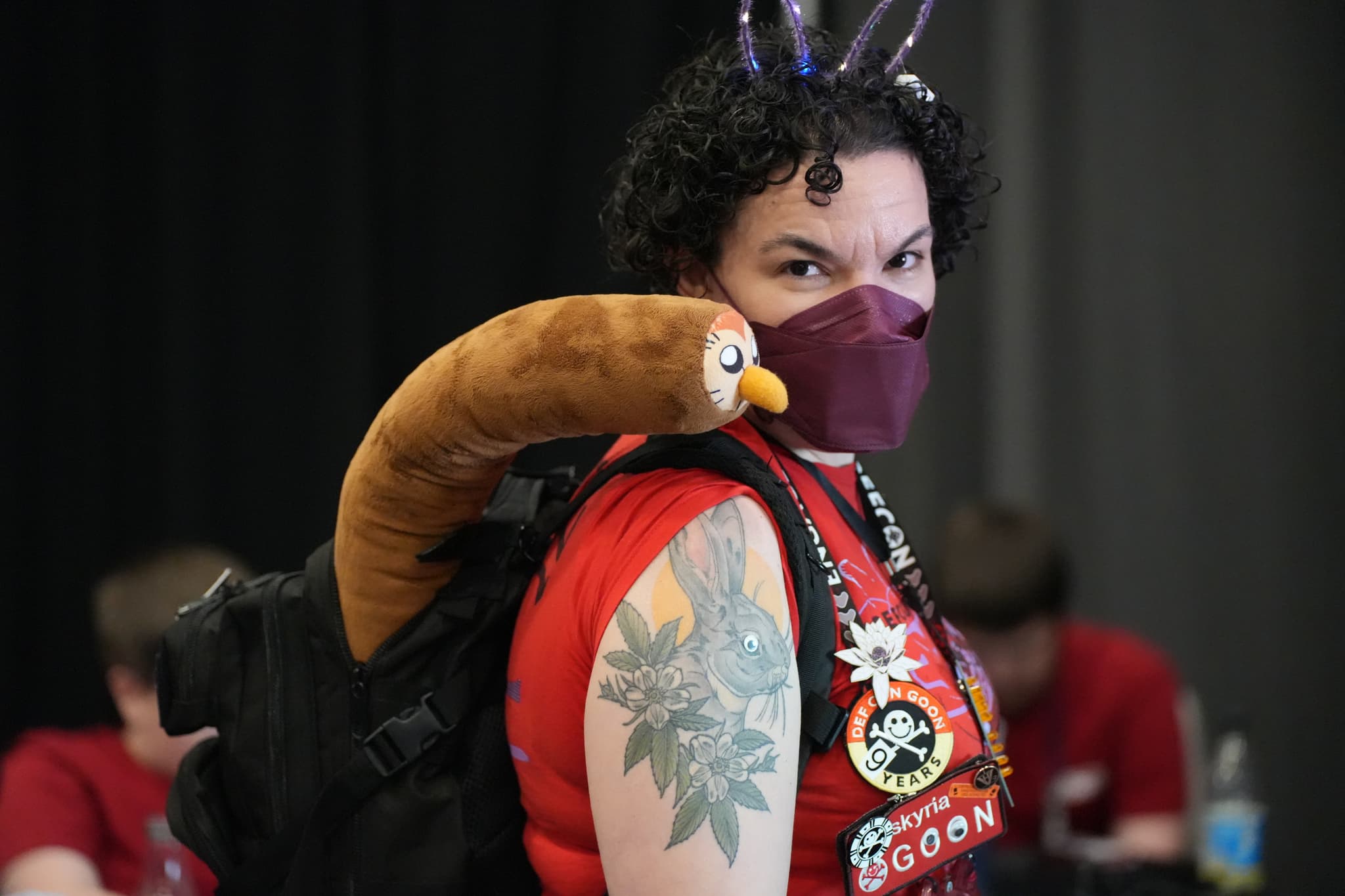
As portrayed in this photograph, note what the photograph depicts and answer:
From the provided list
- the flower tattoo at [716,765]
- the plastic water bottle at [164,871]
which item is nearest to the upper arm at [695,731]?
the flower tattoo at [716,765]

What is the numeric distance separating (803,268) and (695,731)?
46cm

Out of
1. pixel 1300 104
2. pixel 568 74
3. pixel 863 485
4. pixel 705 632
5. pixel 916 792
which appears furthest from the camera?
pixel 1300 104

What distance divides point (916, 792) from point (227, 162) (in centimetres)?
202

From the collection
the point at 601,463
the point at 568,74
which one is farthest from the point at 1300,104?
the point at 601,463

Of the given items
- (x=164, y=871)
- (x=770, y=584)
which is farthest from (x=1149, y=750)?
(x=770, y=584)

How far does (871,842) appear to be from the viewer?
3.72ft

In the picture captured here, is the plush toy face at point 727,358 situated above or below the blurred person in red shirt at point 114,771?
above

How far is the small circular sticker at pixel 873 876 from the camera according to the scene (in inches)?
44.7

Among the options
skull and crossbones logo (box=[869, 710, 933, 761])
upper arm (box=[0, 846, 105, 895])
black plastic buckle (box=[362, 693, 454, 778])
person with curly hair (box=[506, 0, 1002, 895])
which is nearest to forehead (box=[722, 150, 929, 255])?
person with curly hair (box=[506, 0, 1002, 895])

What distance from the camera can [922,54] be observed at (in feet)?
11.9

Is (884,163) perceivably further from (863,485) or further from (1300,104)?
(1300,104)

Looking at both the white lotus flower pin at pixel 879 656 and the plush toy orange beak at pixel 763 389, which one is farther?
the white lotus flower pin at pixel 879 656

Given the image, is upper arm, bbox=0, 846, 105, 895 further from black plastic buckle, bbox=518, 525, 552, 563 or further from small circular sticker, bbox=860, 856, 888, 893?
small circular sticker, bbox=860, 856, 888, 893

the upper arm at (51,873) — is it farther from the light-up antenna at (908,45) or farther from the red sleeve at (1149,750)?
the red sleeve at (1149,750)
